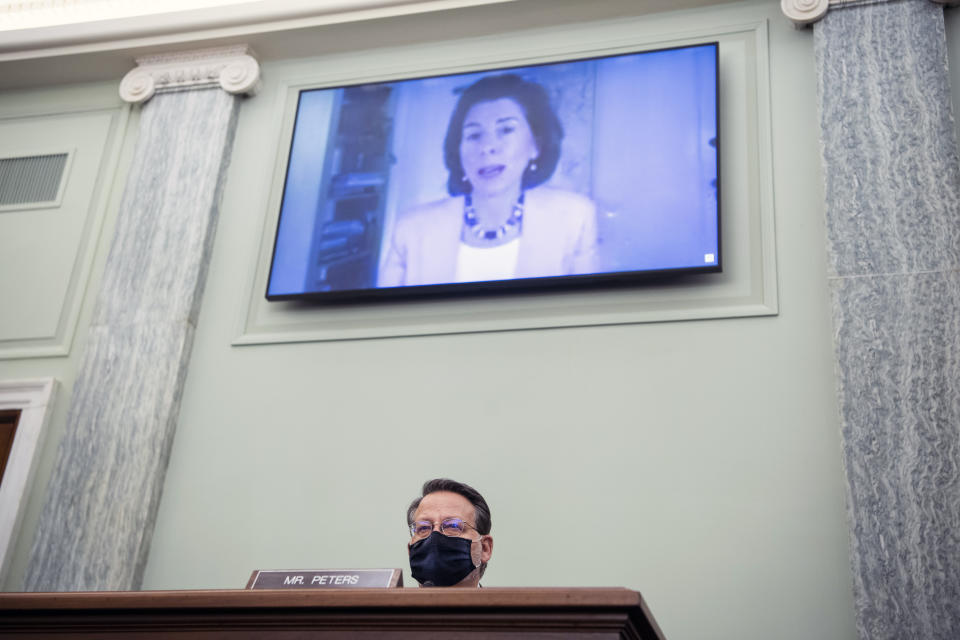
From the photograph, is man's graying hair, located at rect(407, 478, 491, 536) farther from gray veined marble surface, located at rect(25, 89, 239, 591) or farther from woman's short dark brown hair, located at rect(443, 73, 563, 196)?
woman's short dark brown hair, located at rect(443, 73, 563, 196)

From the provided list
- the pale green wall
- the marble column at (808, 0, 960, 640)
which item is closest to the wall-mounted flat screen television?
the pale green wall

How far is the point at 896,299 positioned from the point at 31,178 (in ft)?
14.4

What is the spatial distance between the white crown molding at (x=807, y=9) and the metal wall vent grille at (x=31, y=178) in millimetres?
3771

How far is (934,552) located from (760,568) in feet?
1.95

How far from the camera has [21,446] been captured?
16.6ft

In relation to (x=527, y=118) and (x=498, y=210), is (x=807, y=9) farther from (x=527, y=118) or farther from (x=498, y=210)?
(x=498, y=210)

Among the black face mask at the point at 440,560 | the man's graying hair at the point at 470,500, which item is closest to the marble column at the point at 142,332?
the man's graying hair at the point at 470,500

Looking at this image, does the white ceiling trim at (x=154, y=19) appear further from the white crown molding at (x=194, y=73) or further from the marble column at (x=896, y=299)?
the marble column at (x=896, y=299)

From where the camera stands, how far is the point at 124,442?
4.88 m

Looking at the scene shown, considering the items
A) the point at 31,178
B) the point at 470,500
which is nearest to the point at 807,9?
the point at 470,500

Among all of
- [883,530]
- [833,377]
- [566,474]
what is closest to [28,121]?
[566,474]

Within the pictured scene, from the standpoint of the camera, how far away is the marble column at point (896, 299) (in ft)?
12.4

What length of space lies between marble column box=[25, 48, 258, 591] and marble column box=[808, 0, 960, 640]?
287cm

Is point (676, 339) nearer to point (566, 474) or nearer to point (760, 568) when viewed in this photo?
point (566, 474)
